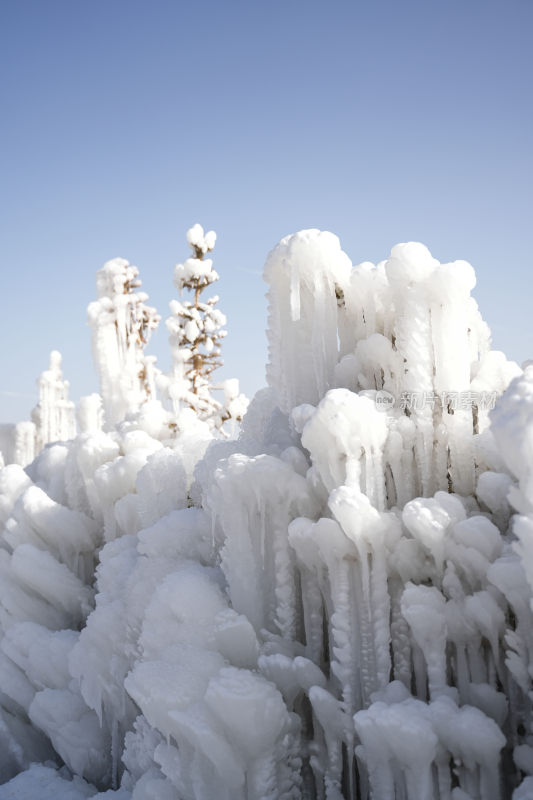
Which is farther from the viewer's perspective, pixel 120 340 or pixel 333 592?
pixel 120 340

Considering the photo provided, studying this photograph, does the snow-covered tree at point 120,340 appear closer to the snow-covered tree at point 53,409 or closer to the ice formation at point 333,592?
the snow-covered tree at point 53,409

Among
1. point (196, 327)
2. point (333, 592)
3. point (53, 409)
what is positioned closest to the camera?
point (333, 592)

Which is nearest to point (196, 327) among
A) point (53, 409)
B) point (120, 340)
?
point (120, 340)

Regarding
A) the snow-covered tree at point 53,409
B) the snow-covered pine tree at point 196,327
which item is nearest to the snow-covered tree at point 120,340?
the snow-covered pine tree at point 196,327

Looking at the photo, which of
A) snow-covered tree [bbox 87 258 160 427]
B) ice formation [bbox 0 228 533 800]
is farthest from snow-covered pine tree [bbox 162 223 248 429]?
ice formation [bbox 0 228 533 800]

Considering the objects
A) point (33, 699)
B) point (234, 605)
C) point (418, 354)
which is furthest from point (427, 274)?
point (33, 699)

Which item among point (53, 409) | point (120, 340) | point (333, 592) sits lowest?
point (333, 592)

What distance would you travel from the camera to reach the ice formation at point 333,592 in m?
3.82

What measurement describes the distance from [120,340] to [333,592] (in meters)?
11.2

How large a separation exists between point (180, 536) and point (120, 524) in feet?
5.76

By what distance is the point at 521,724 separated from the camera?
3.95 meters

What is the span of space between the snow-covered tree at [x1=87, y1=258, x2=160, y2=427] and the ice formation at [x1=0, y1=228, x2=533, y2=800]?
7.67 metres

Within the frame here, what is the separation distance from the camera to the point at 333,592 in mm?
Result: 4449

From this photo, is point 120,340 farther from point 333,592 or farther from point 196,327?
point 333,592
